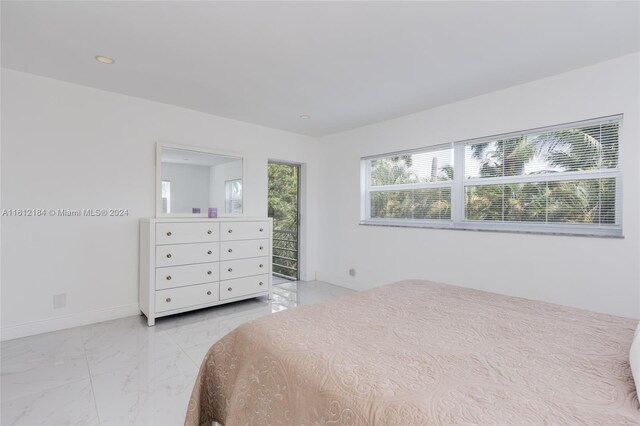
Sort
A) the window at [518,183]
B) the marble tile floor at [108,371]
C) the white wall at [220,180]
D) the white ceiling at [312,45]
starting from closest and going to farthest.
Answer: the marble tile floor at [108,371] < the white ceiling at [312,45] < the window at [518,183] < the white wall at [220,180]

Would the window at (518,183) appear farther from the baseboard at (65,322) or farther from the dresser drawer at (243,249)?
the baseboard at (65,322)

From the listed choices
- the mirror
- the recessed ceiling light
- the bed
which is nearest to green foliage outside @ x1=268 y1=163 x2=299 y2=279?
the mirror

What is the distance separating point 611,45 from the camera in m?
2.26

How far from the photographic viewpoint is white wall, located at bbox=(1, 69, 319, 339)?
2.72m

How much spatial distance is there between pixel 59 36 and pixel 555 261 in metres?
4.28

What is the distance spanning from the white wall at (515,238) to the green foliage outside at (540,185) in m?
0.14

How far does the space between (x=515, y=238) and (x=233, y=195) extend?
3262 millimetres

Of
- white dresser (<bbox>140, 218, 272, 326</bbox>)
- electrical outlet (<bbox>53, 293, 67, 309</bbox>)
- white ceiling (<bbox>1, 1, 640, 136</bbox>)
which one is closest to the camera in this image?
white ceiling (<bbox>1, 1, 640, 136</bbox>)

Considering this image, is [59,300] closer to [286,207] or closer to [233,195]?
[233,195]

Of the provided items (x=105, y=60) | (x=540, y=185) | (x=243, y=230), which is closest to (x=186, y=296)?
(x=243, y=230)

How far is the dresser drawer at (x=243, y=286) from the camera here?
360 cm

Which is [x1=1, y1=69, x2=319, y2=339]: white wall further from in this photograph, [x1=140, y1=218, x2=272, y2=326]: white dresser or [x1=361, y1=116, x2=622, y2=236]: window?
[x1=361, y1=116, x2=622, y2=236]: window

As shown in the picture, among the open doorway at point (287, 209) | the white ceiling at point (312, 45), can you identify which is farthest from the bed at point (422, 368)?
the open doorway at point (287, 209)

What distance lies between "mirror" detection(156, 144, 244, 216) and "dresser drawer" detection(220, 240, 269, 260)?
0.52 m
